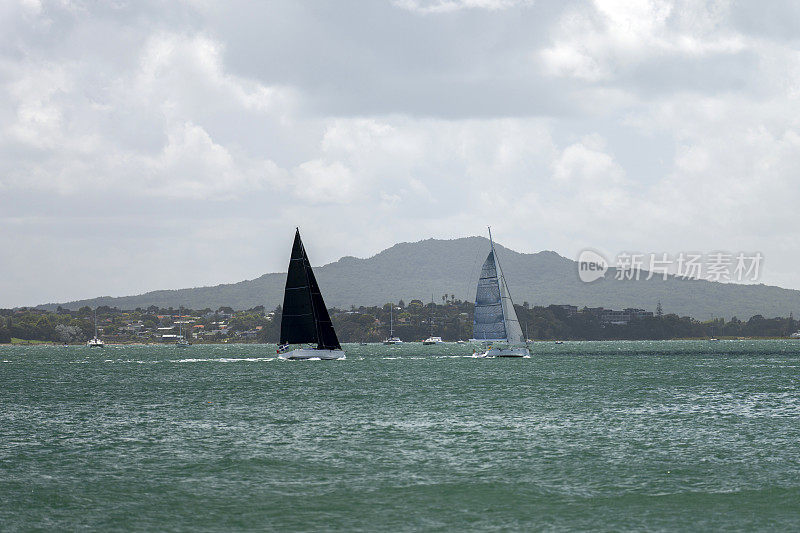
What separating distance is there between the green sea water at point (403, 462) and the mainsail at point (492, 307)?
72.5 metres

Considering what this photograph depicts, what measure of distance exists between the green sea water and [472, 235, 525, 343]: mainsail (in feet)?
238

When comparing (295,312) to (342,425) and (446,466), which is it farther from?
(446,466)

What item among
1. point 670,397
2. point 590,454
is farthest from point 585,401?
point 590,454

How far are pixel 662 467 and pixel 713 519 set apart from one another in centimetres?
1041

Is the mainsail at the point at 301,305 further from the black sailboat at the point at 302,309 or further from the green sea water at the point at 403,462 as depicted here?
the green sea water at the point at 403,462

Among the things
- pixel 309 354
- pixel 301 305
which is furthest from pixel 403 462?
pixel 309 354

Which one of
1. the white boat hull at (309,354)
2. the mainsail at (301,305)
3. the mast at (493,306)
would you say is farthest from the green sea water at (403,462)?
the mast at (493,306)

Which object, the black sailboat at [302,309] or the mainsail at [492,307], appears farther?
the mainsail at [492,307]

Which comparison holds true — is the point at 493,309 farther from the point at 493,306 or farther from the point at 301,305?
the point at 301,305

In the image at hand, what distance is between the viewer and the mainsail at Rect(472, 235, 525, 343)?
159875 millimetres

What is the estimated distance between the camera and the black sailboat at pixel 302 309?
139 m

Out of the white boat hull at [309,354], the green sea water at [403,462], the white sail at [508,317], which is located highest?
the white sail at [508,317]

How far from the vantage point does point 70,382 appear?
116 metres

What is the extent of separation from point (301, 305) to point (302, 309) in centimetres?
66
